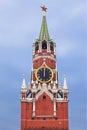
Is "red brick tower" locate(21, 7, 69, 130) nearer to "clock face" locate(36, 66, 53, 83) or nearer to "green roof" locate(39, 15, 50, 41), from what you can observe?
"clock face" locate(36, 66, 53, 83)

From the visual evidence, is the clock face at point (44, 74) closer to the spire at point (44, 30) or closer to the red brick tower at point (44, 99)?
the red brick tower at point (44, 99)

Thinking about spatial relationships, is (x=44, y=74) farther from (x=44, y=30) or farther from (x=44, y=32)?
(x=44, y=30)

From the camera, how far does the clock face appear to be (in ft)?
233

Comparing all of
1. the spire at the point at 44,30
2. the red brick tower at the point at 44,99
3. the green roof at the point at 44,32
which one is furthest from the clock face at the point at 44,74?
the spire at the point at 44,30

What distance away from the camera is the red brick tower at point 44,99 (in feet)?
223

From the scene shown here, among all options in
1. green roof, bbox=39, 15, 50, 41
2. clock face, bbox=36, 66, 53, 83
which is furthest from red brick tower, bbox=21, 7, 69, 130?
green roof, bbox=39, 15, 50, 41

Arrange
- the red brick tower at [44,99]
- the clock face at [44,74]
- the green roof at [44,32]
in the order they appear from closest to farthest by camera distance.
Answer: the red brick tower at [44,99]
the clock face at [44,74]
the green roof at [44,32]

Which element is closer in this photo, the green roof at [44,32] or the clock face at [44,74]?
the clock face at [44,74]

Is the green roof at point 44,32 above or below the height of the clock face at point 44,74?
above

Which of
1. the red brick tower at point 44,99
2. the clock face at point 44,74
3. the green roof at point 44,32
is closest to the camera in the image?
the red brick tower at point 44,99

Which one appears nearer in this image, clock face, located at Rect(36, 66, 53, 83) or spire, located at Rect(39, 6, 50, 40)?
clock face, located at Rect(36, 66, 53, 83)

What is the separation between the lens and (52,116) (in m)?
68.3

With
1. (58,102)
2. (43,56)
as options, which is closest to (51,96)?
(58,102)

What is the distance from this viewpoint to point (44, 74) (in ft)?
235
